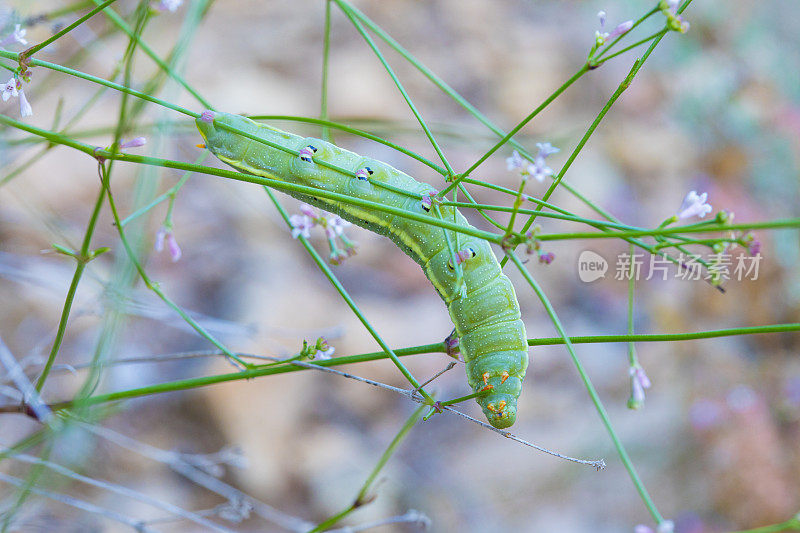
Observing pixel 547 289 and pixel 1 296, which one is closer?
pixel 1 296

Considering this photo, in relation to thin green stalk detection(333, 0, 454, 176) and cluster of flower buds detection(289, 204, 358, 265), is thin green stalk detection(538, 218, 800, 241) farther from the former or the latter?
cluster of flower buds detection(289, 204, 358, 265)

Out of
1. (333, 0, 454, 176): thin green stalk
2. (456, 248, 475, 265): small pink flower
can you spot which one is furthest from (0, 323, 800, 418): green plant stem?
(333, 0, 454, 176): thin green stalk

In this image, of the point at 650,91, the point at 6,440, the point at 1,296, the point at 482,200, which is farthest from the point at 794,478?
the point at 1,296

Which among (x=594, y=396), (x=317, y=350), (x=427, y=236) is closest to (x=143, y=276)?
(x=317, y=350)

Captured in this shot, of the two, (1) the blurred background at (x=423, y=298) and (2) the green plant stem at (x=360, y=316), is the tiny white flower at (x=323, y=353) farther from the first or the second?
(1) the blurred background at (x=423, y=298)

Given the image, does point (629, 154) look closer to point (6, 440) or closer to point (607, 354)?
point (607, 354)

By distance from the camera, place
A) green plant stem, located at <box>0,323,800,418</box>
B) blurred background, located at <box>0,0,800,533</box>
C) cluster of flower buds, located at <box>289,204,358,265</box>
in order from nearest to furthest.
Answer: green plant stem, located at <box>0,323,800,418</box>, cluster of flower buds, located at <box>289,204,358,265</box>, blurred background, located at <box>0,0,800,533</box>

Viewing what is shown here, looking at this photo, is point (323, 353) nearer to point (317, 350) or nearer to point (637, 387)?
point (317, 350)

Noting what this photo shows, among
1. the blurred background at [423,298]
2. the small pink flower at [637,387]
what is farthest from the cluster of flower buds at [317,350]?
the blurred background at [423,298]
